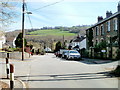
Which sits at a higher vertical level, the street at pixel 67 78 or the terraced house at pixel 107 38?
the terraced house at pixel 107 38

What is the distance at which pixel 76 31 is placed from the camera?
101 m

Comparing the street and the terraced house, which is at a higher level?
the terraced house

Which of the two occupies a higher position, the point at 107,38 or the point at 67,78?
the point at 107,38

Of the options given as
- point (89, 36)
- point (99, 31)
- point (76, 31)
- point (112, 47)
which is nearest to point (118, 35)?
point (112, 47)

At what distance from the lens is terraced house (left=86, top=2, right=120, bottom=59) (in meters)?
23.7

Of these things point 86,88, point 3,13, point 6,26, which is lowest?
point 86,88

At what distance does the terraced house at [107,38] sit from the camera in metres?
23.7

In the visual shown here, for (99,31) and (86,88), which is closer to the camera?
(86,88)

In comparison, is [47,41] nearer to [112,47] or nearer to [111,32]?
[111,32]

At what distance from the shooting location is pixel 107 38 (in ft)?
105

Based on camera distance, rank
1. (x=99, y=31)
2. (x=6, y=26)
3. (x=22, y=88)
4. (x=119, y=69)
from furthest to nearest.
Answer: (x=99, y=31) → (x=119, y=69) → (x=6, y=26) → (x=22, y=88)

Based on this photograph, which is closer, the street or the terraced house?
the street

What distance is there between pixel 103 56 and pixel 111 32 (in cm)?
635

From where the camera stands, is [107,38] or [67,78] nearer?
[67,78]
